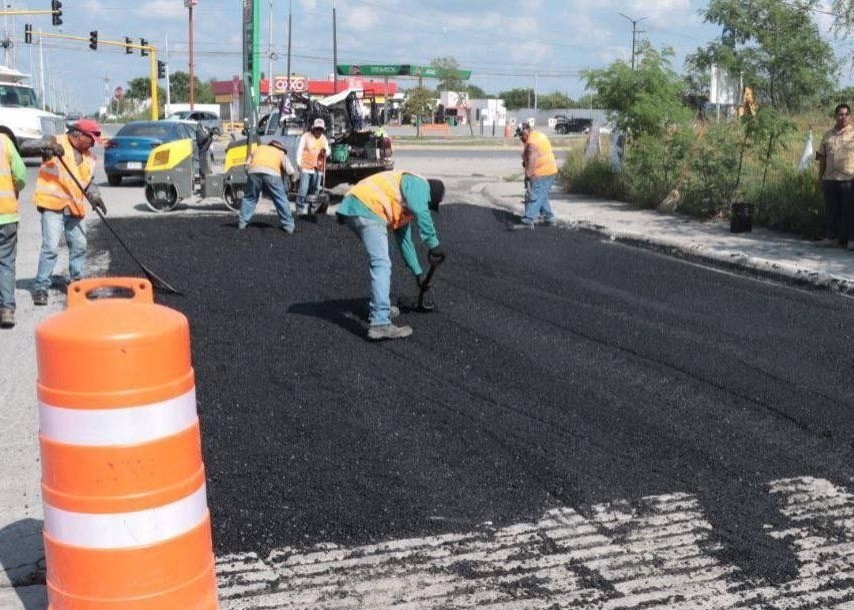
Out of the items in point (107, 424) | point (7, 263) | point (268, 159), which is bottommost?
point (7, 263)

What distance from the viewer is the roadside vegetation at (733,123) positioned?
15141mm

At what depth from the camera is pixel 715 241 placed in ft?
44.8

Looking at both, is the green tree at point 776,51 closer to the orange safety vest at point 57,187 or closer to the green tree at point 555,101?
the orange safety vest at point 57,187

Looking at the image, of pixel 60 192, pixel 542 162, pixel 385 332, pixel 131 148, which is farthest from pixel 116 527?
pixel 131 148

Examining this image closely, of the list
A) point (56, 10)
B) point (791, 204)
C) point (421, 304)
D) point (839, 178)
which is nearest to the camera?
point (421, 304)

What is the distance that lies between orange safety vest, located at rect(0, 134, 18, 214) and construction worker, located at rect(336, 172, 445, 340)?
9.33ft

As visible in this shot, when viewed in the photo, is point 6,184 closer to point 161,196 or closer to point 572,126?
point 161,196

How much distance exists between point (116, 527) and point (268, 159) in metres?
11.2

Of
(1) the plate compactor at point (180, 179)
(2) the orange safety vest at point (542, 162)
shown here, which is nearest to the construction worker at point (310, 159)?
(1) the plate compactor at point (180, 179)

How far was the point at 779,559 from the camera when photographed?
14.2ft

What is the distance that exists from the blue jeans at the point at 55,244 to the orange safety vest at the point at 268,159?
423 cm

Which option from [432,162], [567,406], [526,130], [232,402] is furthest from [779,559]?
[432,162]

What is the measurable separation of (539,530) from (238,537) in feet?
4.47

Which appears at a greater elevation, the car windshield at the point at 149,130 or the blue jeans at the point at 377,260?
the car windshield at the point at 149,130
